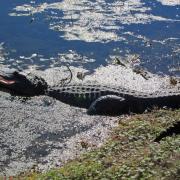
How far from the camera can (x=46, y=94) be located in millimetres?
15859

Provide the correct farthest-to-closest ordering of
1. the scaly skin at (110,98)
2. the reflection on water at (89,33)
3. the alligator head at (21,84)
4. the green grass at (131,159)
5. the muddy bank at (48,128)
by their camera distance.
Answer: the reflection on water at (89,33), the alligator head at (21,84), the scaly skin at (110,98), the muddy bank at (48,128), the green grass at (131,159)

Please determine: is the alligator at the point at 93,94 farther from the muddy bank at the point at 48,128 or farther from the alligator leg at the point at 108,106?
the muddy bank at the point at 48,128

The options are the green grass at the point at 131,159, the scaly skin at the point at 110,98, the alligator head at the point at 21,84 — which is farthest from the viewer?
the alligator head at the point at 21,84

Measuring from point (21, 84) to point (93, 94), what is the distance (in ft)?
7.11

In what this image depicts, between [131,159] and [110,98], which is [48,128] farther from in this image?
[131,159]

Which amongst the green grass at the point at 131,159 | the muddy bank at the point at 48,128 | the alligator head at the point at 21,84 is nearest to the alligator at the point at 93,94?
the alligator head at the point at 21,84

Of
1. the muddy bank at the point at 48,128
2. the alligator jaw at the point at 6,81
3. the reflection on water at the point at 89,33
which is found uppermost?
the reflection on water at the point at 89,33

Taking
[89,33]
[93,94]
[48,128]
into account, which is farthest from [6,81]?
[89,33]

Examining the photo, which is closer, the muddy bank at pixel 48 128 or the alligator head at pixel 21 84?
the muddy bank at pixel 48 128

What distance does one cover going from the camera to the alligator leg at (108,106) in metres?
14.7

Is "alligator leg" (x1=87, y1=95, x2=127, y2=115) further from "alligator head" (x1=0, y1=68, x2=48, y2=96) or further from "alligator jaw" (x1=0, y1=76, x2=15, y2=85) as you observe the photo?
"alligator jaw" (x1=0, y1=76, x2=15, y2=85)

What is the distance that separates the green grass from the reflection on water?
6073 millimetres

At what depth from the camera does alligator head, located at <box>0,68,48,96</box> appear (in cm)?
1592

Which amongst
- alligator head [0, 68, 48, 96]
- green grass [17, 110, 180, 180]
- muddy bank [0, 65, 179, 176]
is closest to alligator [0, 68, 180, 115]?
alligator head [0, 68, 48, 96]
